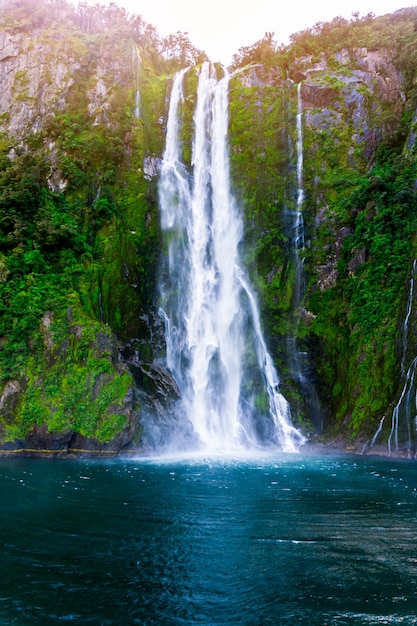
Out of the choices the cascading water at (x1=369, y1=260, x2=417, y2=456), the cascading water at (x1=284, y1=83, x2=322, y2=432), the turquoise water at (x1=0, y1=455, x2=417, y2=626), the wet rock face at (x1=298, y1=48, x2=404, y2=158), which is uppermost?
the wet rock face at (x1=298, y1=48, x2=404, y2=158)

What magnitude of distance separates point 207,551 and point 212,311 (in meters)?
16.4

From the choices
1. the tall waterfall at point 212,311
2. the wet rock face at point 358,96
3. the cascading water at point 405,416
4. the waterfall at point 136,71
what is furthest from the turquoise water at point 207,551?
the waterfall at point 136,71

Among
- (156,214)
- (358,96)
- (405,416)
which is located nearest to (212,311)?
(156,214)

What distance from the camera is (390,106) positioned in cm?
2578

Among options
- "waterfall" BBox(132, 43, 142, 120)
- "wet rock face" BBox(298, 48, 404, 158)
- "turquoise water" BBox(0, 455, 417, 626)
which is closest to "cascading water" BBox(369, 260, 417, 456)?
"turquoise water" BBox(0, 455, 417, 626)

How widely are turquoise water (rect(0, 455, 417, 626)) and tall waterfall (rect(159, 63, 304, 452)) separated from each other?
8826 mm

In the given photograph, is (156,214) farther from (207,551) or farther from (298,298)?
(207,551)

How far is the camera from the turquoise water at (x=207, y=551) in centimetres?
493

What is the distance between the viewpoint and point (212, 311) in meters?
22.8

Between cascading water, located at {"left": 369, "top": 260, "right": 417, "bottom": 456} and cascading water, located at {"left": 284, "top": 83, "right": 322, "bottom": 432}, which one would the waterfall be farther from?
cascading water, located at {"left": 369, "top": 260, "right": 417, "bottom": 456}

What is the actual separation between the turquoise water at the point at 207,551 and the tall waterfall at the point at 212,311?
8826mm

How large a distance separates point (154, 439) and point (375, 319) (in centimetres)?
1021

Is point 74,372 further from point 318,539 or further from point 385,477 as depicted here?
point 318,539

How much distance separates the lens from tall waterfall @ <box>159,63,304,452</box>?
20.8m
